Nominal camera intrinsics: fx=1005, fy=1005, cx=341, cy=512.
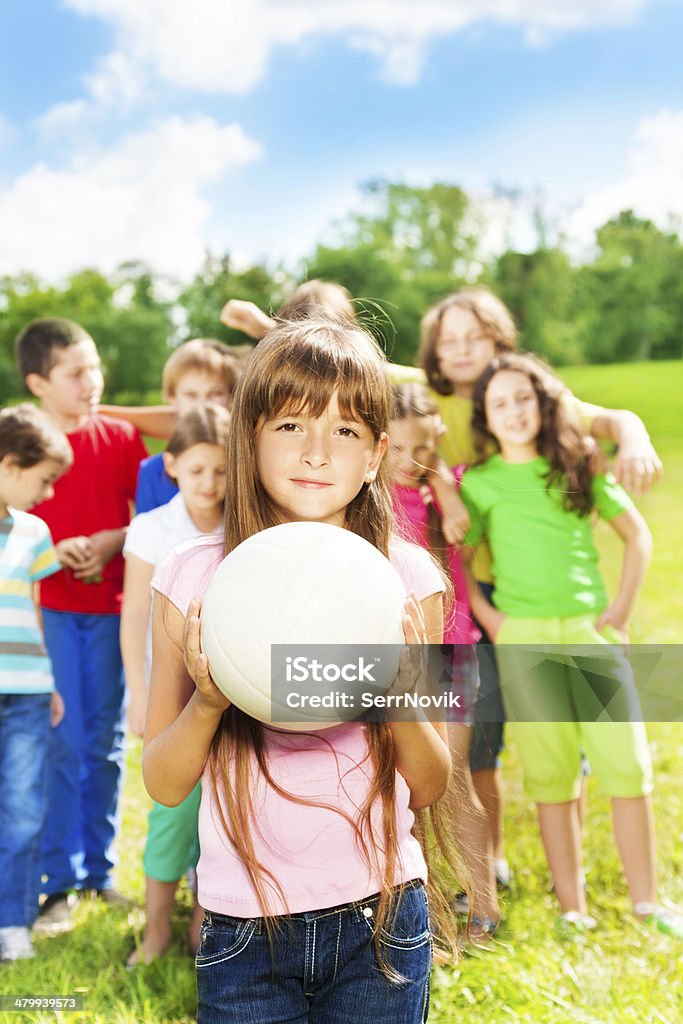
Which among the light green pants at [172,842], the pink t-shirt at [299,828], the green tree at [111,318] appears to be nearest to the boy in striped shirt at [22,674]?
the light green pants at [172,842]

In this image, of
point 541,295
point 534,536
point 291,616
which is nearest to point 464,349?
point 534,536

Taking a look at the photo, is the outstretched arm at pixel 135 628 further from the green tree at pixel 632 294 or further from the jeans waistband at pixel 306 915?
the green tree at pixel 632 294

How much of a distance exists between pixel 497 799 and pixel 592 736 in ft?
1.79

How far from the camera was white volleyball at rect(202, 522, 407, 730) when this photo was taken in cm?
161

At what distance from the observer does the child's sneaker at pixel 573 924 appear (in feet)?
10.6

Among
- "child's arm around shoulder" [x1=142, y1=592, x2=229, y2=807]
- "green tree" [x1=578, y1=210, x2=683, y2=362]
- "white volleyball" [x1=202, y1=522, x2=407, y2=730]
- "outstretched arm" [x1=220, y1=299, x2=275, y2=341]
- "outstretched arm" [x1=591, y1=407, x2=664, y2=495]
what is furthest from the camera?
"green tree" [x1=578, y1=210, x2=683, y2=362]

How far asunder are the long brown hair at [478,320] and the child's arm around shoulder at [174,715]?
2214 mm

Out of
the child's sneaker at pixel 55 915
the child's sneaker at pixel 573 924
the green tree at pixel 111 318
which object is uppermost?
the green tree at pixel 111 318

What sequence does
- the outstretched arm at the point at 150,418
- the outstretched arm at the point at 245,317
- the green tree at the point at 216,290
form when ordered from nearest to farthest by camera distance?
the outstretched arm at the point at 245,317
the outstretched arm at the point at 150,418
the green tree at the point at 216,290

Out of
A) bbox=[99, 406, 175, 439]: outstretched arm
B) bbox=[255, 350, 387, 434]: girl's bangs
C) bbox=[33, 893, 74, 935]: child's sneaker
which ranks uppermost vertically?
bbox=[255, 350, 387, 434]: girl's bangs

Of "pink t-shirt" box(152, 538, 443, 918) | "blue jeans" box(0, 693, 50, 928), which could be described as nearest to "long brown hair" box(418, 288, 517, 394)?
"blue jeans" box(0, 693, 50, 928)

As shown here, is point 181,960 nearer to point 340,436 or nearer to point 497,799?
point 497,799

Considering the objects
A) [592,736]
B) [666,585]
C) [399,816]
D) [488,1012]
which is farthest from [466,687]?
[666,585]

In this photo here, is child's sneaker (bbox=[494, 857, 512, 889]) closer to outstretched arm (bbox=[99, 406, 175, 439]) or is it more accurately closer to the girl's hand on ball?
outstretched arm (bbox=[99, 406, 175, 439])
